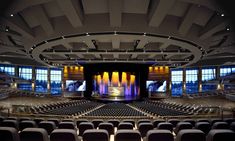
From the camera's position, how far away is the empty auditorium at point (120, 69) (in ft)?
27.9

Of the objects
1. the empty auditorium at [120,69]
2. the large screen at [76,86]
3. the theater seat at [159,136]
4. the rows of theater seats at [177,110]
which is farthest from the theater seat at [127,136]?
the large screen at [76,86]

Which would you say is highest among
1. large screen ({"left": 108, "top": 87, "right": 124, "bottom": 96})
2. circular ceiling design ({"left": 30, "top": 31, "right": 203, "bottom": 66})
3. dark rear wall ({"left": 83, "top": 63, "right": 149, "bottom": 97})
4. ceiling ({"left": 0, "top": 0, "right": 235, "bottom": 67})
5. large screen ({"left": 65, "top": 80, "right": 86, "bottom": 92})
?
ceiling ({"left": 0, "top": 0, "right": 235, "bottom": 67})

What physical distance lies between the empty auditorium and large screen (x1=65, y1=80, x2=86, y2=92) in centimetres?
18

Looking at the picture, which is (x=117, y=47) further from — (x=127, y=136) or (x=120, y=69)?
(x=120, y=69)

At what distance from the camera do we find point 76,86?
156ft

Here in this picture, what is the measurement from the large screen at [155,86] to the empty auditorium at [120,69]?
180 millimetres

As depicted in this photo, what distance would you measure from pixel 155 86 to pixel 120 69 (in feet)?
23.5

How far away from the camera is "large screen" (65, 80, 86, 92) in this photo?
4744 centimetres

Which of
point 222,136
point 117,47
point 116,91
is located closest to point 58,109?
point 117,47

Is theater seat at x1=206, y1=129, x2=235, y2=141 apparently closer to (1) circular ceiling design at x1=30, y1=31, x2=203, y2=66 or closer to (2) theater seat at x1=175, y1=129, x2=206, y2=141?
(2) theater seat at x1=175, y1=129, x2=206, y2=141

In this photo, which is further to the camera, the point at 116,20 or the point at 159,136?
the point at 116,20

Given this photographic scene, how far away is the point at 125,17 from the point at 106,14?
4.09 feet

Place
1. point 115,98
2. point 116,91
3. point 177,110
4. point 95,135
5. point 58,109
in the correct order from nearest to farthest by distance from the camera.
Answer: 1. point 95,135
2. point 177,110
3. point 58,109
4. point 115,98
5. point 116,91

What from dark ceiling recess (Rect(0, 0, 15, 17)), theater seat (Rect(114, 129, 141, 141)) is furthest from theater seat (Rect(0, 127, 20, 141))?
dark ceiling recess (Rect(0, 0, 15, 17))
